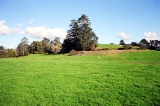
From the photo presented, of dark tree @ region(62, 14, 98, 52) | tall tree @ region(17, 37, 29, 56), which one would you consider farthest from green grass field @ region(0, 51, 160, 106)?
tall tree @ region(17, 37, 29, 56)

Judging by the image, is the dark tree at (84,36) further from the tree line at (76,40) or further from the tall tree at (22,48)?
the tall tree at (22,48)

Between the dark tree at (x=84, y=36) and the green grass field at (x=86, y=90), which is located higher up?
the dark tree at (x=84, y=36)

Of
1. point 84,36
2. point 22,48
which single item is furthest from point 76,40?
point 22,48

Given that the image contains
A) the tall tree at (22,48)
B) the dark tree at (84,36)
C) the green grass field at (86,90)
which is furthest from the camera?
the tall tree at (22,48)

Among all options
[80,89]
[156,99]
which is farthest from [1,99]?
[156,99]

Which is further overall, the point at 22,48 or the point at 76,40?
the point at 22,48

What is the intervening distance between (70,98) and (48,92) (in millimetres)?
2283

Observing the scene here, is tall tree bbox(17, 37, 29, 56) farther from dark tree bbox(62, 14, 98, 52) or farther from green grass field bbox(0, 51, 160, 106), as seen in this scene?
green grass field bbox(0, 51, 160, 106)

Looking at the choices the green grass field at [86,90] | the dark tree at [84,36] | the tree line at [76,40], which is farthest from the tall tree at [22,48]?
the green grass field at [86,90]

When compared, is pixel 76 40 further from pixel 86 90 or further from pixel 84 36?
pixel 86 90

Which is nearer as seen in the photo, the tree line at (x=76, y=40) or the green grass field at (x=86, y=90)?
the green grass field at (x=86, y=90)

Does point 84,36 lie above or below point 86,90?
above

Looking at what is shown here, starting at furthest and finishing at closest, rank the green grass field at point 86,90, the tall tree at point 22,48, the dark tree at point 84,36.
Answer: the tall tree at point 22,48
the dark tree at point 84,36
the green grass field at point 86,90

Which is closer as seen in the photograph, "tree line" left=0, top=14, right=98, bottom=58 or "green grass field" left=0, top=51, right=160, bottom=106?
"green grass field" left=0, top=51, right=160, bottom=106
